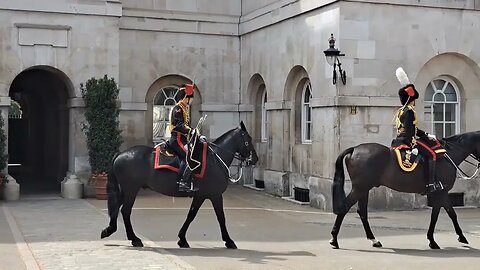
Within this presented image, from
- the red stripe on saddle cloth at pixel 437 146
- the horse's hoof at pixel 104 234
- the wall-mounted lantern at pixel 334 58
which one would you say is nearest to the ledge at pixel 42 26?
the wall-mounted lantern at pixel 334 58

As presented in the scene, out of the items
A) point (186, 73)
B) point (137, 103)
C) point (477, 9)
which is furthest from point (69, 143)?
point (477, 9)

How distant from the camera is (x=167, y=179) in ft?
32.6

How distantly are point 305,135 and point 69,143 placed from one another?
→ 20.1 feet

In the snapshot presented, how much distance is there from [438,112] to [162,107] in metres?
7.89

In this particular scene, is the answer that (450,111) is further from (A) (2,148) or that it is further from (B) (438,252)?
(A) (2,148)

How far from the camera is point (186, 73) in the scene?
64.4ft

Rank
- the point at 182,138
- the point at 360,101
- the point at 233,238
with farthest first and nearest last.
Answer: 1. the point at 360,101
2. the point at 233,238
3. the point at 182,138

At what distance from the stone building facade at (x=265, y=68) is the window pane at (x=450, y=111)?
0.02 m

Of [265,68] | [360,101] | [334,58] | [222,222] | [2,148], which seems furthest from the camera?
[265,68]

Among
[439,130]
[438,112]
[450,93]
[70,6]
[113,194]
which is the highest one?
[70,6]

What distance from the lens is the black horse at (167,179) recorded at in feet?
32.4

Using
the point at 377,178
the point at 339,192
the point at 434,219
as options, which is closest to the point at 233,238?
the point at 339,192

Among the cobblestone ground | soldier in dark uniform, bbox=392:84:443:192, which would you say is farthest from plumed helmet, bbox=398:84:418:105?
the cobblestone ground

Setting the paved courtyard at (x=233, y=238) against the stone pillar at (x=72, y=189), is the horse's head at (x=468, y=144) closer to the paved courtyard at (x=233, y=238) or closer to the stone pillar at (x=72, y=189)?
the paved courtyard at (x=233, y=238)
